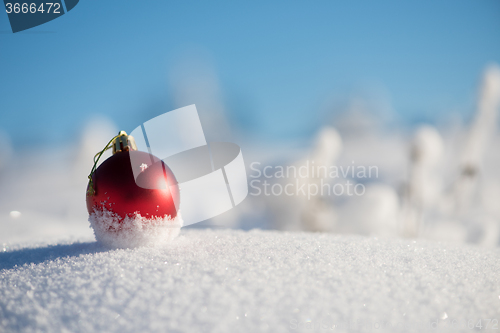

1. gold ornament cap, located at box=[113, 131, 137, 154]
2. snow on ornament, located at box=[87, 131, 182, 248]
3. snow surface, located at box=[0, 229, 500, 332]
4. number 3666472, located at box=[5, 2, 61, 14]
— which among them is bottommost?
snow surface, located at box=[0, 229, 500, 332]

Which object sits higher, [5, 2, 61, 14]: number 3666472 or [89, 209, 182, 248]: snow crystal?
[5, 2, 61, 14]: number 3666472

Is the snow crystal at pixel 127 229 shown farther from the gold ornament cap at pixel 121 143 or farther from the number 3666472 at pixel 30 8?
the number 3666472 at pixel 30 8

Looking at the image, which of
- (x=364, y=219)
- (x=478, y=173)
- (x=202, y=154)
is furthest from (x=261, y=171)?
(x=478, y=173)

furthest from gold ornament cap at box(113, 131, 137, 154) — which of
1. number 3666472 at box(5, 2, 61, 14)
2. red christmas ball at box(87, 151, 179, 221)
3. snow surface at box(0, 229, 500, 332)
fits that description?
number 3666472 at box(5, 2, 61, 14)

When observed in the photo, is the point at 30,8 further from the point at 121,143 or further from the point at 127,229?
the point at 127,229

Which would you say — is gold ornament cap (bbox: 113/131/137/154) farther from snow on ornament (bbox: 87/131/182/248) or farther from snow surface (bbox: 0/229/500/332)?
snow surface (bbox: 0/229/500/332)

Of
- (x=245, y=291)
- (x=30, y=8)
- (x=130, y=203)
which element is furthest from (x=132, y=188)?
(x=30, y=8)

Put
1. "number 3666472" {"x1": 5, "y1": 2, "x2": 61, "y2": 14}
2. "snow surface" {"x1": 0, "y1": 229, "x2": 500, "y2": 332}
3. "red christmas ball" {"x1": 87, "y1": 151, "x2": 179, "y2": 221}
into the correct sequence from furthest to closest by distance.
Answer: "number 3666472" {"x1": 5, "y1": 2, "x2": 61, "y2": 14}, "red christmas ball" {"x1": 87, "y1": 151, "x2": 179, "y2": 221}, "snow surface" {"x1": 0, "y1": 229, "x2": 500, "y2": 332}
